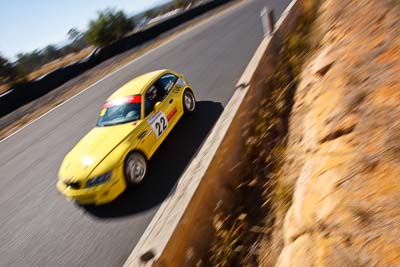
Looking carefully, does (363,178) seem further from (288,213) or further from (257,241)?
(257,241)

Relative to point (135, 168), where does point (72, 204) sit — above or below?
below

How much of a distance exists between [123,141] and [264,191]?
296 cm

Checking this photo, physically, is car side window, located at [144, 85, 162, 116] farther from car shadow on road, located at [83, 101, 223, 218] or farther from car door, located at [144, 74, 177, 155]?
car shadow on road, located at [83, 101, 223, 218]

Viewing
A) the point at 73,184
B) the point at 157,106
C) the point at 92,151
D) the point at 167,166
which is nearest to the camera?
the point at 73,184

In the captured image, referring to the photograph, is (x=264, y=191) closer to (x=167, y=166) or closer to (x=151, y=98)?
(x=167, y=166)

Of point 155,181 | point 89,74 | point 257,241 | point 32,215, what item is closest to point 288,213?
point 257,241

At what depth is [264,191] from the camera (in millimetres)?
5082

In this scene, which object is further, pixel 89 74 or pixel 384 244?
pixel 89 74

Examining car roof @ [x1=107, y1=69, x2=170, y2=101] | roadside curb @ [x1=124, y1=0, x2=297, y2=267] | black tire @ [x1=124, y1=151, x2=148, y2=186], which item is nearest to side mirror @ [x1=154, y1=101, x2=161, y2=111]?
car roof @ [x1=107, y1=69, x2=170, y2=101]

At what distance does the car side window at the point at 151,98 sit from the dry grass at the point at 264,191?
7.44ft

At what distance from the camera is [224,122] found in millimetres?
5977

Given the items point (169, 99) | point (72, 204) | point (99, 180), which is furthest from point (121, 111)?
point (72, 204)

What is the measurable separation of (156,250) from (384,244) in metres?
2.24

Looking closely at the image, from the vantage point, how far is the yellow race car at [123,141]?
6148mm
